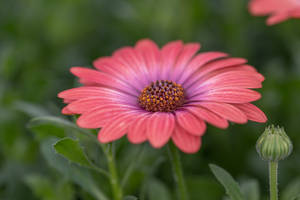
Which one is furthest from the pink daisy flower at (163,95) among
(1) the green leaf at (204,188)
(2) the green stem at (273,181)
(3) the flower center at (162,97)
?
(1) the green leaf at (204,188)

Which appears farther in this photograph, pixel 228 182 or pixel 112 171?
pixel 112 171

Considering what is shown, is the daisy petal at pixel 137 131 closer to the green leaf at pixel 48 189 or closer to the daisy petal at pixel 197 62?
the daisy petal at pixel 197 62

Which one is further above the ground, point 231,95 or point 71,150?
point 231,95

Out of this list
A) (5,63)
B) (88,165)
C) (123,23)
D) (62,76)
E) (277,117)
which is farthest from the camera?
(123,23)

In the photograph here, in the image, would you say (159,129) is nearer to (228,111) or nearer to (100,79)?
(228,111)

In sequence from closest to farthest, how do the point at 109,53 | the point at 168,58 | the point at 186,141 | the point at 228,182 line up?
the point at 186,141 → the point at 228,182 → the point at 168,58 → the point at 109,53

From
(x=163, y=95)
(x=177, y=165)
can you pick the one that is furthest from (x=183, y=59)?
(x=177, y=165)

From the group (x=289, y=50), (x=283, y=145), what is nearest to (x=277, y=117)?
(x=289, y=50)

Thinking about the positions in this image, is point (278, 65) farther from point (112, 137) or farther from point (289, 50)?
point (112, 137)
